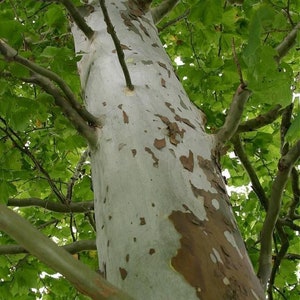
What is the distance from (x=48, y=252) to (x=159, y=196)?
0.49 m

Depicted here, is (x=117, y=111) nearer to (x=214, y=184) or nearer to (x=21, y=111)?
(x=214, y=184)

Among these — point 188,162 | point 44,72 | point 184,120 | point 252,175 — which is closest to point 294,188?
point 252,175

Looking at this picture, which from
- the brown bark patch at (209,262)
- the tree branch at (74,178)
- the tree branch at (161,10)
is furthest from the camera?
the tree branch at (161,10)

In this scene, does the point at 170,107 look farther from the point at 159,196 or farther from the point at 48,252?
Result: the point at 48,252

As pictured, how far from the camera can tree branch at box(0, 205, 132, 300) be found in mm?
732

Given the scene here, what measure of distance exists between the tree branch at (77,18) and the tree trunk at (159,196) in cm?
25

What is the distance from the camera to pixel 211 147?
1507 mm

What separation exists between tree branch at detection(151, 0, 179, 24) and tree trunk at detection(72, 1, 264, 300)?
853mm

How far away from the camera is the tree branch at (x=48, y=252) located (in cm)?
73

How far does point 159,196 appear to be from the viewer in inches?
47.1

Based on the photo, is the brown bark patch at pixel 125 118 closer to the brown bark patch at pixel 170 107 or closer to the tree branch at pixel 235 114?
the brown bark patch at pixel 170 107

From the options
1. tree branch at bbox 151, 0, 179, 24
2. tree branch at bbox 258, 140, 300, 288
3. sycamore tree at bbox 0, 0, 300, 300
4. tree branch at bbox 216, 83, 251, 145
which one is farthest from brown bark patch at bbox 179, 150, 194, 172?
tree branch at bbox 151, 0, 179, 24

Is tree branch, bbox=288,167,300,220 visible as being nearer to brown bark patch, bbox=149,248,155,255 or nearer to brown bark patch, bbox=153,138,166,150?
brown bark patch, bbox=153,138,166,150

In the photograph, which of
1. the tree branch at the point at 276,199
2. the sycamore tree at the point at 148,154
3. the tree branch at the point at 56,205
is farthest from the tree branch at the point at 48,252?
the tree branch at the point at 56,205
